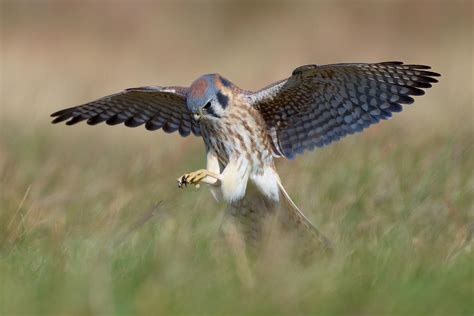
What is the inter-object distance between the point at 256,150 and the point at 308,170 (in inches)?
36.2

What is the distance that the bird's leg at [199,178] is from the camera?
6047mm

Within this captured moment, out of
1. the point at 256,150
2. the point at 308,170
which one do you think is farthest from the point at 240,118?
the point at 308,170

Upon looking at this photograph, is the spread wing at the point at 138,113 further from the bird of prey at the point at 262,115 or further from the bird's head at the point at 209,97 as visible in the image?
the bird's head at the point at 209,97

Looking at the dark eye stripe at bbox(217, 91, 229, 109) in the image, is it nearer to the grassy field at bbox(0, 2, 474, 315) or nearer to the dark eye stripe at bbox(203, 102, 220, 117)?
the dark eye stripe at bbox(203, 102, 220, 117)

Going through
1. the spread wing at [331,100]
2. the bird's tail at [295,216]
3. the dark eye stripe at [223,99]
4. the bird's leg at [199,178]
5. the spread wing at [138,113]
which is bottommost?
the bird's tail at [295,216]

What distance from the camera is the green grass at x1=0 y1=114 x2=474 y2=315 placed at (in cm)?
427

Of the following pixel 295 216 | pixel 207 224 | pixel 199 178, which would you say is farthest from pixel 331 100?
pixel 207 224

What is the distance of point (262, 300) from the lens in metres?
4.22

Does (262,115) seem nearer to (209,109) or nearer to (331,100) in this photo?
(331,100)

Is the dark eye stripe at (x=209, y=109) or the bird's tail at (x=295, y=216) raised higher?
the dark eye stripe at (x=209, y=109)

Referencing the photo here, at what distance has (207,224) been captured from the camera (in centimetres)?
591

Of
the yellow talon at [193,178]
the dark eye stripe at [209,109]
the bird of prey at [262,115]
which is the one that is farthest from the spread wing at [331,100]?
the yellow talon at [193,178]

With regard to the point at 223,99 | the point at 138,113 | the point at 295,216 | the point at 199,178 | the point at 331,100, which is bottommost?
the point at 295,216

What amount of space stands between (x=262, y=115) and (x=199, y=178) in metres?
0.90
